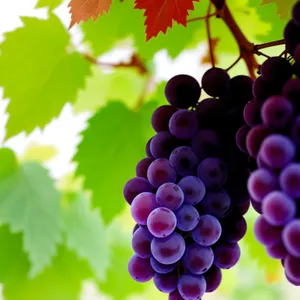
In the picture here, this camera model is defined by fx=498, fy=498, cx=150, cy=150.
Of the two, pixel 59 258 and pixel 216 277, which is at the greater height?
pixel 216 277

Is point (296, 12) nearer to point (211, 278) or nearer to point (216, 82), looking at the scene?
point (216, 82)

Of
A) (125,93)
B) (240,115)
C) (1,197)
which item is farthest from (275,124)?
(125,93)

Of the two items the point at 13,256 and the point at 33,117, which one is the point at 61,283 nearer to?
the point at 13,256

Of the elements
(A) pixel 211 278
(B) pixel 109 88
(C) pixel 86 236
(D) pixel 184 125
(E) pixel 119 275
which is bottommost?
(E) pixel 119 275

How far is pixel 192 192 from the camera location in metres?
0.41

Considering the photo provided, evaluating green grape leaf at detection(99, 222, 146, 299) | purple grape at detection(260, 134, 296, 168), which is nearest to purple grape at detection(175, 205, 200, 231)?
purple grape at detection(260, 134, 296, 168)

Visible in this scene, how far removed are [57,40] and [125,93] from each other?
11.4 inches

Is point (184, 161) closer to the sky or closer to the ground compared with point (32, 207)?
closer to the sky

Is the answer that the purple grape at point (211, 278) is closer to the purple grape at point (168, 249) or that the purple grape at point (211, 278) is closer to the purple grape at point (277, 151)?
the purple grape at point (168, 249)

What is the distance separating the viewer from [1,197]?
803 millimetres

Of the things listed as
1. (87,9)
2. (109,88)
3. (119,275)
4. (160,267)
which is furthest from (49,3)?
(119,275)

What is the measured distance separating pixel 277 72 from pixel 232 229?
15 centimetres

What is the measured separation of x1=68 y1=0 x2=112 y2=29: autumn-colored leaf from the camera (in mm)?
460

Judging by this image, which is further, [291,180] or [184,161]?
[184,161]
